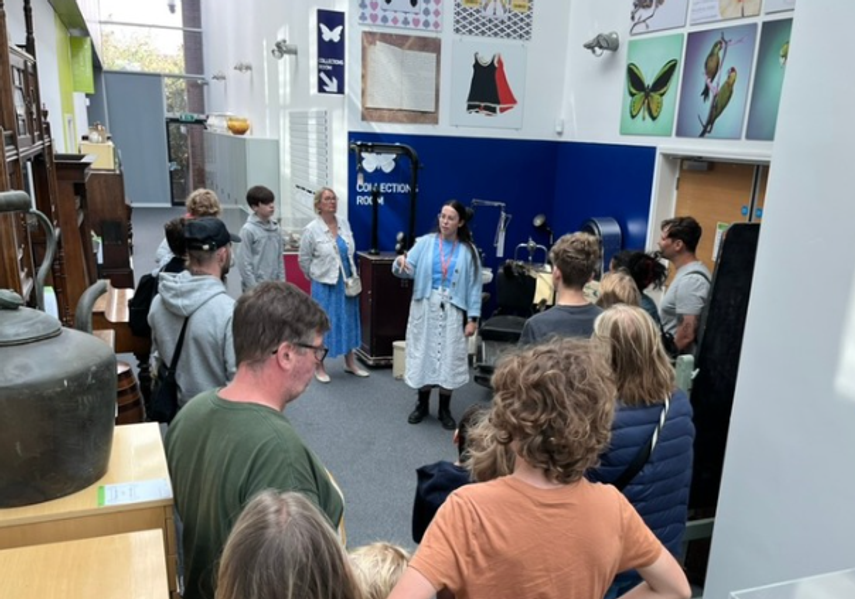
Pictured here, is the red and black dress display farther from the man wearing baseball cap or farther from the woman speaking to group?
the man wearing baseball cap

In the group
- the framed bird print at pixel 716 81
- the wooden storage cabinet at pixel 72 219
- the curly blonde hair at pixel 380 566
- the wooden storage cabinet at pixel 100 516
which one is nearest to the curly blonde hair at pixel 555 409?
the curly blonde hair at pixel 380 566

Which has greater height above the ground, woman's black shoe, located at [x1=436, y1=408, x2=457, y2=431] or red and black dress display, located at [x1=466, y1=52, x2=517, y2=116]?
red and black dress display, located at [x1=466, y1=52, x2=517, y2=116]

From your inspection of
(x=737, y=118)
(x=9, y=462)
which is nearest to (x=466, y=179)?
(x=737, y=118)

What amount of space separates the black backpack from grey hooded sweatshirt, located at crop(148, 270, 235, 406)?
0.71 metres

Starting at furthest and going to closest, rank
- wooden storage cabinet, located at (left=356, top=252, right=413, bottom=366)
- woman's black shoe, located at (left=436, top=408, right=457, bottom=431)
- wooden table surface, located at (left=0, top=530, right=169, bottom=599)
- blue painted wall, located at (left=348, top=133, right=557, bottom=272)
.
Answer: blue painted wall, located at (left=348, top=133, right=557, bottom=272), wooden storage cabinet, located at (left=356, top=252, right=413, bottom=366), woman's black shoe, located at (left=436, top=408, right=457, bottom=431), wooden table surface, located at (left=0, top=530, right=169, bottom=599)

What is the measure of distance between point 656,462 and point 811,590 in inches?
22.9

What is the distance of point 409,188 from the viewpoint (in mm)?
5684

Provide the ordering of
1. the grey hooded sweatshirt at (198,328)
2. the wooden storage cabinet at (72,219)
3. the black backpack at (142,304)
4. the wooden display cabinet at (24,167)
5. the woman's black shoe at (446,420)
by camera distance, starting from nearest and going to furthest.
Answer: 1. the wooden display cabinet at (24,167)
2. the grey hooded sweatshirt at (198,328)
3. the black backpack at (142,304)
4. the wooden storage cabinet at (72,219)
5. the woman's black shoe at (446,420)

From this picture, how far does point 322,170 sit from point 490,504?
17.7 feet

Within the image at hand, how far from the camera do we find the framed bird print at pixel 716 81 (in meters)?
3.98

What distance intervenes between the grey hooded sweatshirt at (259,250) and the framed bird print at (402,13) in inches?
73.8

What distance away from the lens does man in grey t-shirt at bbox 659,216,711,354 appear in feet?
10.4

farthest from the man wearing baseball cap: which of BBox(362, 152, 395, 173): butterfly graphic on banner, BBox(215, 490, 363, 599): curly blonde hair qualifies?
BBox(362, 152, 395, 173): butterfly graphic on banner

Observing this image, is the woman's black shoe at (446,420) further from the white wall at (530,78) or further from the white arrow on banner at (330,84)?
the white arrow on banner at (330,84)
